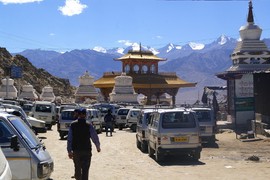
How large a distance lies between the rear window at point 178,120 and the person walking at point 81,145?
6.56 meters

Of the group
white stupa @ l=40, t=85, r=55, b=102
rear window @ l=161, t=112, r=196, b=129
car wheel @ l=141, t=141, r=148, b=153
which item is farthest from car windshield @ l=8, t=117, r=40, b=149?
white stupa @ l=40, t=85, r=55, b=102

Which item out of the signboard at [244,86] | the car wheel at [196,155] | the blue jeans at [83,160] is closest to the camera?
the blue jeans at [83,160]

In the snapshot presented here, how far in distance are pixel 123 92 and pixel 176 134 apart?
150 feet

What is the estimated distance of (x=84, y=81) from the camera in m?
70.6

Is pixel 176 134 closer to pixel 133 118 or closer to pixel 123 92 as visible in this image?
pixel 133 118

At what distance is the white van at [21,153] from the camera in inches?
352

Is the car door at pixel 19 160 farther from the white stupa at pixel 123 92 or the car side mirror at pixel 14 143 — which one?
the white stupa at pixel 123 92

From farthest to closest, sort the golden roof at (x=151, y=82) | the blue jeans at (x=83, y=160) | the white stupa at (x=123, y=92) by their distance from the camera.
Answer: the golden roof at (x=151, y=82), the white stupa at (x=123, y=92), the blue jeans at (x=83, y=160)

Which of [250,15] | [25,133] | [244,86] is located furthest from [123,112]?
[25,133]

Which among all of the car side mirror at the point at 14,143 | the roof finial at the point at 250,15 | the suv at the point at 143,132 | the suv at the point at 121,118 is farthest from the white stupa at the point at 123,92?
the car side mirror at the point at 14,143

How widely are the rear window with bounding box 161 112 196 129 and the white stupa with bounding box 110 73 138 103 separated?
44.1m

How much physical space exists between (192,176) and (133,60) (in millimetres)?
63686

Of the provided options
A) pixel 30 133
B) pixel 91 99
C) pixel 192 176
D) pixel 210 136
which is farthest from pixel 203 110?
pixel 91 99

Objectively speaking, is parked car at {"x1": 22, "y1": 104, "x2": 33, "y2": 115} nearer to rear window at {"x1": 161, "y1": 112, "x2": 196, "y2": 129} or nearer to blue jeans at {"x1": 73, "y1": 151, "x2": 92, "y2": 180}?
rear window at {"x1": 161, "y1": 112, "x2": 196, "y2": 129}
